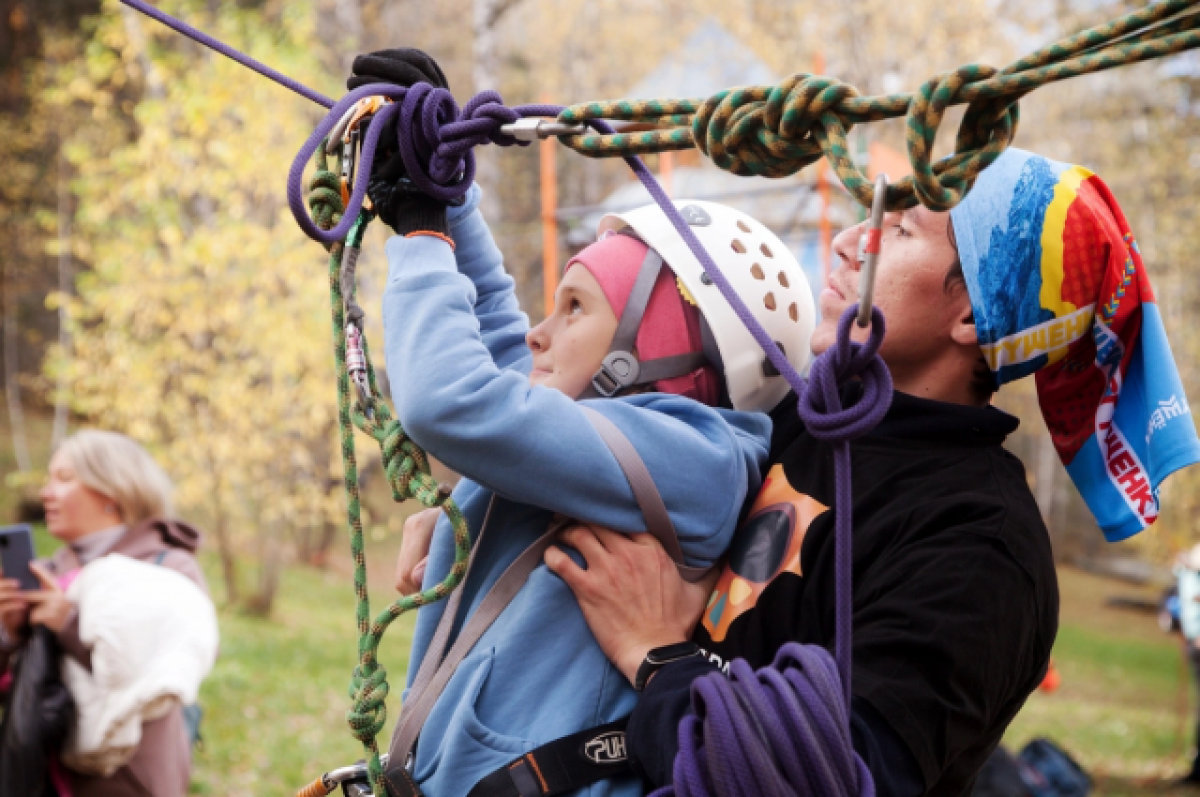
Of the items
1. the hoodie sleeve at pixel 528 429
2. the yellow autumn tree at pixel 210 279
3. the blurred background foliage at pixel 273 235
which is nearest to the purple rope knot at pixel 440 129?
the hoodie sleeve at pixel 528 429

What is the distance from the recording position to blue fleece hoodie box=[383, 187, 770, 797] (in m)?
1.65

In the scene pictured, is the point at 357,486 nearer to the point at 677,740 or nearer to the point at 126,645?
the point at 677,740

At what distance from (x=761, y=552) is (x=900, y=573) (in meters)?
0.29

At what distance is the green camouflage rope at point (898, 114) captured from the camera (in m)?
1.22

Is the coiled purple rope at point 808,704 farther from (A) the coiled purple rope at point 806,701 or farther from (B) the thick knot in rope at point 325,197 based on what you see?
(B) the thick knot in rope at point 325,197

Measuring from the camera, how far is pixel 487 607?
1.80m

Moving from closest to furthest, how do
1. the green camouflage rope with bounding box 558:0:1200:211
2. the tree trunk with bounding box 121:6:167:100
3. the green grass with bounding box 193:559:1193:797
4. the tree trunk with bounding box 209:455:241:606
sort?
1. the green camouflage rope with bounding box 558:0:1200:211
2. the green grass with bounding box 193:559:1193:797
3. the tree trunk with bounding box 121:6:167:100
4. the tree trunk with bounding box 209:455:241:606

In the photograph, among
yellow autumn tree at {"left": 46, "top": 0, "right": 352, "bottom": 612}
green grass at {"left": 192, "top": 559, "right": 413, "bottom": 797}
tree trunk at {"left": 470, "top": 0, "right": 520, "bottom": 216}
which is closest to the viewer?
green grass at {"left": 192, "top": 559, "right": 413, "bottom": 797}

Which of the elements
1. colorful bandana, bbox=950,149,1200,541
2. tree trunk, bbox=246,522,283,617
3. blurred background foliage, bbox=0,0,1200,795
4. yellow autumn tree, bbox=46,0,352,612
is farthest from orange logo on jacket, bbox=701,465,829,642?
tree trunk, bbox=246,522,283,617

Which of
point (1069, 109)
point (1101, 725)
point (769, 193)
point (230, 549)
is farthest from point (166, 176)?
point (1069, 109)

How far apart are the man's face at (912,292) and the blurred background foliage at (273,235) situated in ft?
21.7

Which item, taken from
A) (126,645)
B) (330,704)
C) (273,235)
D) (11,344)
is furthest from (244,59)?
(11,344)

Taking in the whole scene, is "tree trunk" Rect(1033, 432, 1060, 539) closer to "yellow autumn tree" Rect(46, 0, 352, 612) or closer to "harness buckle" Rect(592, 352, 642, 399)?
→ "yellow autumn tree" Rect(46, 0, 352, 612)

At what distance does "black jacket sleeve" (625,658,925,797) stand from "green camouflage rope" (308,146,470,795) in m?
0.37
